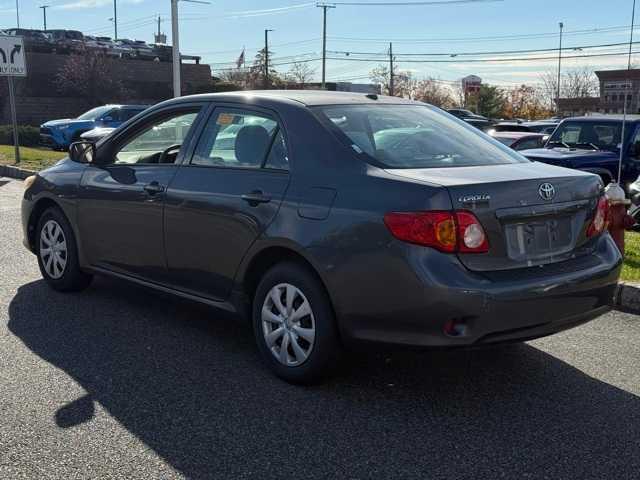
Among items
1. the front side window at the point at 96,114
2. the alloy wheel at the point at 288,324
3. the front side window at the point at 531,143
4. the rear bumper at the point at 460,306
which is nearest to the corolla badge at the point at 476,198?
the rear bumper at the point at 460,306

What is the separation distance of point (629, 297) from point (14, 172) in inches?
539

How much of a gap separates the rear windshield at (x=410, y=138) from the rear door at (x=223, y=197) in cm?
42

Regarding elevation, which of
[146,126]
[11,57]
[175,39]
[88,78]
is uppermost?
[175,39]

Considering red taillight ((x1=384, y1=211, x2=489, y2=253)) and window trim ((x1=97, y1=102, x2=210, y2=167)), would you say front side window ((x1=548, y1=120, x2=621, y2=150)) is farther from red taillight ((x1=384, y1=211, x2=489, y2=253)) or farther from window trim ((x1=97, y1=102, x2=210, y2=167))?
red taillight ((x1=384, y1=211, x2=489, y2=253))

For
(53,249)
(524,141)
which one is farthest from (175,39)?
(53,249)

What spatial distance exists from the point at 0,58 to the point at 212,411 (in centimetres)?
1456

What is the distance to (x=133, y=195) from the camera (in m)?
5.36

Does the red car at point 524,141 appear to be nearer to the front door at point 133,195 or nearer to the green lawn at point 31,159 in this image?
the green lawn at point 31,159

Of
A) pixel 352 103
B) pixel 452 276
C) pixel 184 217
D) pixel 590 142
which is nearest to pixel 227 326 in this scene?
pixel 184 217

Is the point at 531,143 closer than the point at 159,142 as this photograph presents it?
No

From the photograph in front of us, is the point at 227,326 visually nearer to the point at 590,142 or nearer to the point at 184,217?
the point at 184,217

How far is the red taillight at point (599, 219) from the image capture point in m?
4.36

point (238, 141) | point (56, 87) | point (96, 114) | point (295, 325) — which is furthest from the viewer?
point (56, 87)

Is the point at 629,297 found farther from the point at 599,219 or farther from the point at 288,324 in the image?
the point at 288,324
